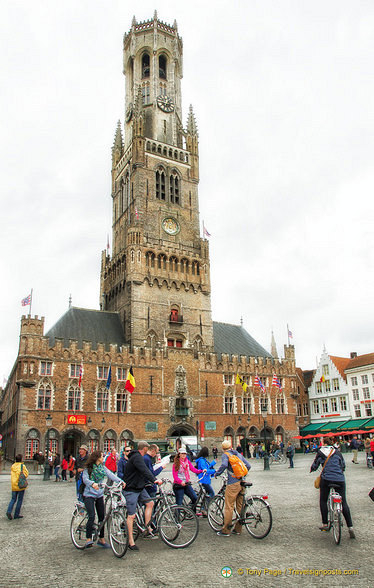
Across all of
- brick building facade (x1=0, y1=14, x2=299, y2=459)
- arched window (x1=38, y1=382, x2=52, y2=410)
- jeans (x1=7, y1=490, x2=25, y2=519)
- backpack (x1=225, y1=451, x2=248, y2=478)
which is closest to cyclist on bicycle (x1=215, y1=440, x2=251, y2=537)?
backpack (x1=225, y1=451, x2=248, y2=478)

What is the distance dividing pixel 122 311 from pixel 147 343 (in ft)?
17.6

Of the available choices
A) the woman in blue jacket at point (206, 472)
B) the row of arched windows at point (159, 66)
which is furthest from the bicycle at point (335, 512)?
the row of arched windows at point (159, 66)

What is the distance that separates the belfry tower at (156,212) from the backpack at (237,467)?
3847cm

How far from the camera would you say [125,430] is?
4419cm

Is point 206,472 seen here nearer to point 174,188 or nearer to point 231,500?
point 231,500

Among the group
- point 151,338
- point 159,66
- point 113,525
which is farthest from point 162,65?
point 113,525

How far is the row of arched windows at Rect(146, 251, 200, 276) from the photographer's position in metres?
52.0

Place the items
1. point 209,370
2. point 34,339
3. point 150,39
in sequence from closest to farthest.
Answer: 1. point 34,339
2. point 209,370
3. point 150,39

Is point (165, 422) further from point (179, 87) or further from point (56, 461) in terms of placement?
point (179, 87)

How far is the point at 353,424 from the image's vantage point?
181 ft

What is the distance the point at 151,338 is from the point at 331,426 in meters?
26.0

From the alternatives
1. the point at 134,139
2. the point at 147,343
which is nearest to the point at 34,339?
the point at 147,343

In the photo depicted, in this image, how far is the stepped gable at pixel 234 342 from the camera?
55.9 meters

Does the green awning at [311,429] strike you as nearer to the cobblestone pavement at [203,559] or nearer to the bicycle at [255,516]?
the cobblestone pavement at [203,559]
